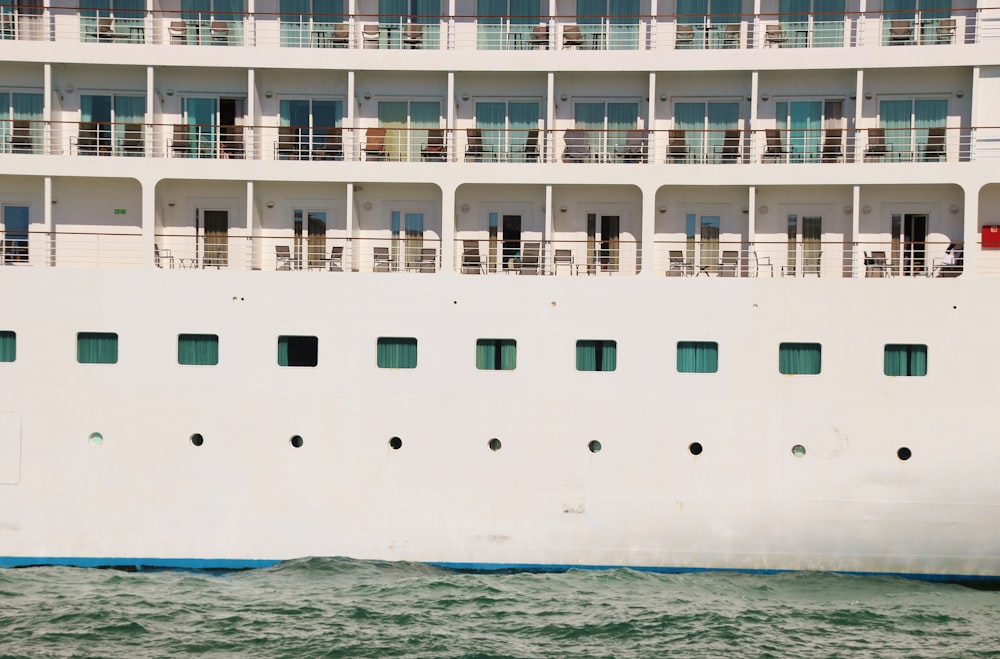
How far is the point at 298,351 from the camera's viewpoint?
15477 mm

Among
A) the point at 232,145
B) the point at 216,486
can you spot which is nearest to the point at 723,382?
the point at 216,486

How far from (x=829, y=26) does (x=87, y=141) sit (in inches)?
469

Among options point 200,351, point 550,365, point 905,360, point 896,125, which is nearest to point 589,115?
point 550,365

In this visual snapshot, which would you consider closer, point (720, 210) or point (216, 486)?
point (216, 486)

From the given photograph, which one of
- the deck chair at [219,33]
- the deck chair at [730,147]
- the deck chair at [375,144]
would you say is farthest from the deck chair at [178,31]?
the deck chair at [730,147]

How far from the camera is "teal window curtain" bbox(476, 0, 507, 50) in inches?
687

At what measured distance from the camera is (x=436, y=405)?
15.3m

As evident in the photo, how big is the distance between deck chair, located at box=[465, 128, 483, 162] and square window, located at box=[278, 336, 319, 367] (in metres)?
4.01

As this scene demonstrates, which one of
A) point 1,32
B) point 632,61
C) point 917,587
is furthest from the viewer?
point 1,32

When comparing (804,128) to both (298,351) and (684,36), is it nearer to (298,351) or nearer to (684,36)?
(684,36)

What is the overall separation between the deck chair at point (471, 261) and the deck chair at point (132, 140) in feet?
17.4

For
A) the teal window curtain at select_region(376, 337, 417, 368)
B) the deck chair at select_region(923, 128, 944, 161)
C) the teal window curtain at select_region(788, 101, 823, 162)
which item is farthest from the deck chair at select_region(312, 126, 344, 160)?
the deck chair at select_region(923, 128, 944, 161)

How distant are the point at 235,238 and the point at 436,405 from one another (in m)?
4.56

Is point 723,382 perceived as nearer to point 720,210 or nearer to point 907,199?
point 720,210
